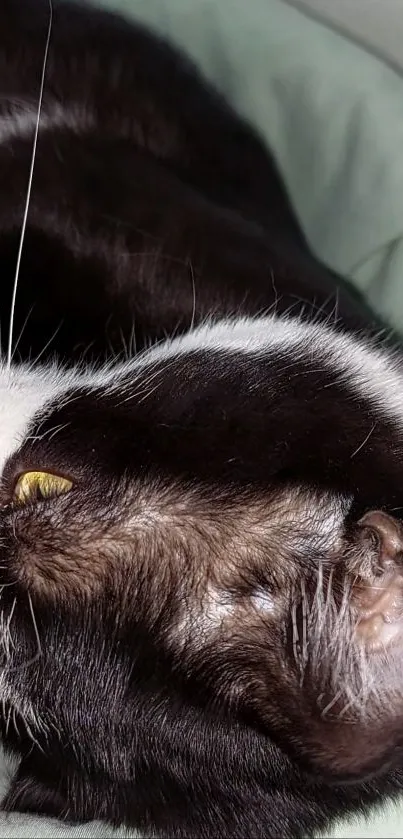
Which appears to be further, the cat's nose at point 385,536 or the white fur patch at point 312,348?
the white fur patch at point 312,348

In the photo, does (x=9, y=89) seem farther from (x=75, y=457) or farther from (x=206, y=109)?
(x=75, y=457)

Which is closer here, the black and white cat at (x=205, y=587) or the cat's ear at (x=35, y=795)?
the black and white cat at (x=205, y=587)

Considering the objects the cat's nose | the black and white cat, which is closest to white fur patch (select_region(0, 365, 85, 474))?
the black and white cat

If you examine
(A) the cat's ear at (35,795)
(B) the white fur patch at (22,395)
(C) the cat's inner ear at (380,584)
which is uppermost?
(C) the cat's inner ear at (380,584)

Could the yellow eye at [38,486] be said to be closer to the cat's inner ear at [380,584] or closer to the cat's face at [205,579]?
the cat's face at [205,579]

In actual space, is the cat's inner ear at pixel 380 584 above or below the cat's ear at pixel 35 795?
above

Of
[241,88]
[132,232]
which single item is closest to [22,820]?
[132,232]

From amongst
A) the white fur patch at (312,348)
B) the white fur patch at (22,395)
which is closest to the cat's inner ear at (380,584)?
the white fur patch at (312,348)

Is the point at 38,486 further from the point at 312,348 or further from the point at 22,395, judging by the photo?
the point at 312,348

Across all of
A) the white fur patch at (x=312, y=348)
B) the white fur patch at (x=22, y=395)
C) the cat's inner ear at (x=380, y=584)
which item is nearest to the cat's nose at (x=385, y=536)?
the cat's inner ear at (x=380, y=584)

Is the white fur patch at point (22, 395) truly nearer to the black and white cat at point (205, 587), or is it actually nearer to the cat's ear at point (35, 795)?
the black and white cat at point (205, 587)
